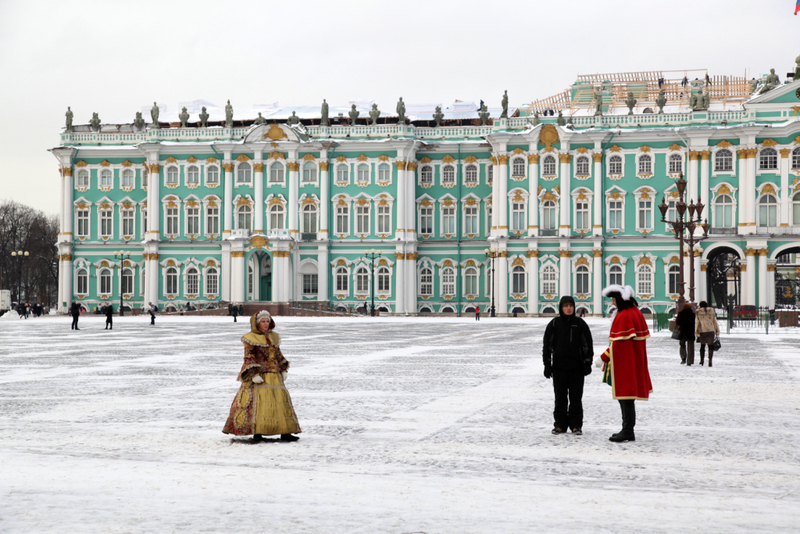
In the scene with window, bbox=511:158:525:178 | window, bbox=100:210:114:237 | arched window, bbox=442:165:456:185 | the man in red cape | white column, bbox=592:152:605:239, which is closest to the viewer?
the man in red cape

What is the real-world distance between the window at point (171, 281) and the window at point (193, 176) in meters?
6.58

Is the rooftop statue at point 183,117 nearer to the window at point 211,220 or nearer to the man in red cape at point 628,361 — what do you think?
the window at point 211,220

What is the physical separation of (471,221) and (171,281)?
902 inches

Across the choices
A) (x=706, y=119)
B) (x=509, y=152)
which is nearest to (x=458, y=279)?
(x=509, y=152)

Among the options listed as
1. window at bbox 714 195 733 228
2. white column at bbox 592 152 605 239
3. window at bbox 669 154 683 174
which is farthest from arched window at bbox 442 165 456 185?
window at bbox 714 195 733 228

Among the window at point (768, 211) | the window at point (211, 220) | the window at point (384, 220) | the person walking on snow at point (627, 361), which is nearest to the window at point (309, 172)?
the window at point (384, 220)

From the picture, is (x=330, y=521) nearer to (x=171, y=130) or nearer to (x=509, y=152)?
(x=509, y=152)

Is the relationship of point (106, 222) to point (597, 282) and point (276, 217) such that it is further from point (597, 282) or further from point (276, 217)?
point (597, 282)

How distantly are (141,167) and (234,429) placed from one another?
216ft

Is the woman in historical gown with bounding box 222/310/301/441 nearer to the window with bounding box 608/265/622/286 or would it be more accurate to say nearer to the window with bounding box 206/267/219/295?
the window with bounding box 608/265/622/286

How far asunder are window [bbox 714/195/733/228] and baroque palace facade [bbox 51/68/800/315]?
0.10 metres

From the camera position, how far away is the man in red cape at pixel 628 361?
11203mm

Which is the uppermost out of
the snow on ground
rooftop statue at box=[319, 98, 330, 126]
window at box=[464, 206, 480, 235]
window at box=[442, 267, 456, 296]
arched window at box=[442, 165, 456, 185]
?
rooftop statue at box=[319, 98, 330, 126]

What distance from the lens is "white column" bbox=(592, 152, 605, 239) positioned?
220ft
